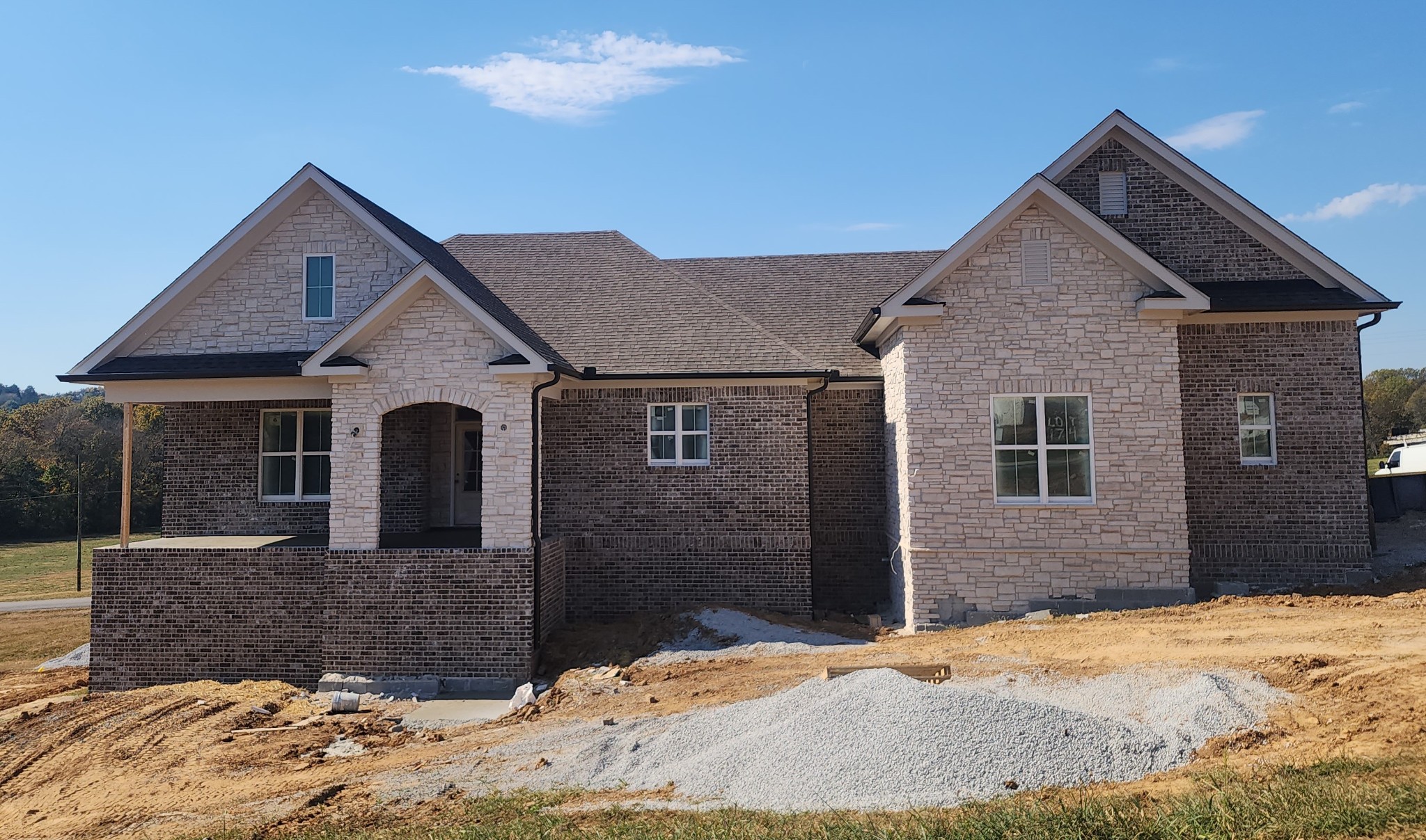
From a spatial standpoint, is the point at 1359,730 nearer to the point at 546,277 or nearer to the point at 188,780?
the point at 188,780

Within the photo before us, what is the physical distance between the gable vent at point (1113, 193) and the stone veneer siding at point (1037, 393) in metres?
2.88

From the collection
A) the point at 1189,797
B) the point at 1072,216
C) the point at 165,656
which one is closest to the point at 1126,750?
the point at 1189,797

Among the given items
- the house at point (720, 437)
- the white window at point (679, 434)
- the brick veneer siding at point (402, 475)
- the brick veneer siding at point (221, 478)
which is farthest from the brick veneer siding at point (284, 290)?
the white window at point (679, 434)

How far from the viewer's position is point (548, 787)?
7.57 metres

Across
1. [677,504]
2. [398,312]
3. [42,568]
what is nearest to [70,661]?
[398,312]

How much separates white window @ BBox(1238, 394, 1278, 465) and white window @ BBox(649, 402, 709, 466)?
9174 millimetres

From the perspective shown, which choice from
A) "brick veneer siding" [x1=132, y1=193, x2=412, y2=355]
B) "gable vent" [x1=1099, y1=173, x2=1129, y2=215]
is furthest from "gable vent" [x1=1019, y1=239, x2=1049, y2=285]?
"brick veneer siding" [x1=132, y1=193, x2=412, y2=355]

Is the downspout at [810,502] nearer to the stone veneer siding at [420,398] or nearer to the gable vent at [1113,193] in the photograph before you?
the stone veneer siding at [420,398]

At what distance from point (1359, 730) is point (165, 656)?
50.4ft

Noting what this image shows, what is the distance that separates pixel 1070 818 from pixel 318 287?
1415 cm

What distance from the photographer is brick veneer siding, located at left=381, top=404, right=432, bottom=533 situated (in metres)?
15.5

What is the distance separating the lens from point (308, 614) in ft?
42.5

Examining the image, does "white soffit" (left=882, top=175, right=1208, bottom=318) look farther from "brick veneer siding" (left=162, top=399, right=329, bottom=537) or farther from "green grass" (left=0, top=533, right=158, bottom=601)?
"green grass" (left=0, top=533, right=158, bottom=601)

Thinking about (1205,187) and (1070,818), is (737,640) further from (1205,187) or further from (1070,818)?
(1205,187)
